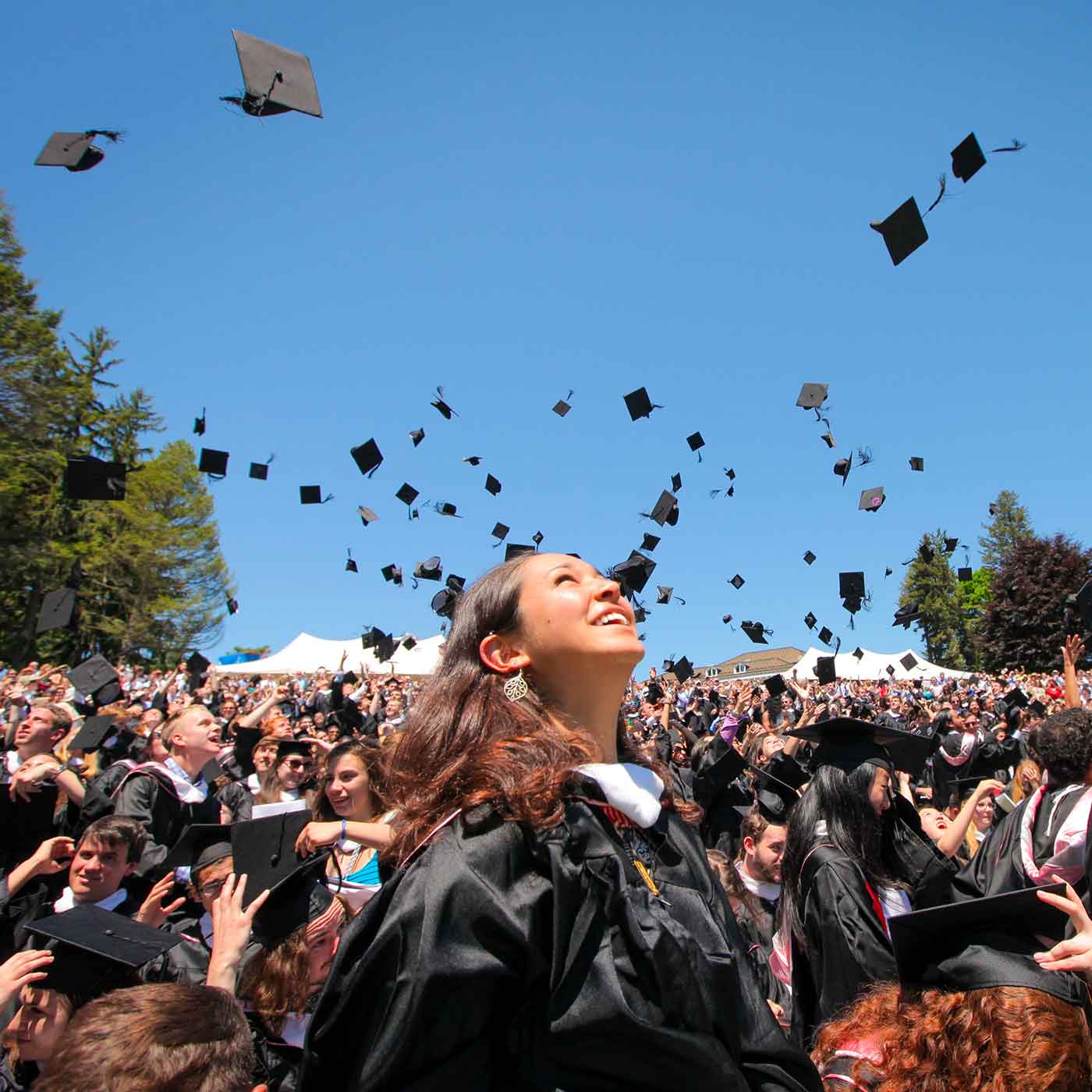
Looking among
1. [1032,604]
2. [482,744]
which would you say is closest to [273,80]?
[482,744]

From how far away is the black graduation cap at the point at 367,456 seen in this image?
11.5 metres

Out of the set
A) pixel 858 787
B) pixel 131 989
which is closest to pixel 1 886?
pixel 131 989

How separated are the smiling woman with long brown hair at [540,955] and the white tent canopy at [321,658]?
24.3 metres

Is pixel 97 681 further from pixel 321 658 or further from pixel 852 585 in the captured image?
pixel 321 658

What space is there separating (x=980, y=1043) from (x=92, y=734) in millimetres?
7174

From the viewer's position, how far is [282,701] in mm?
13234

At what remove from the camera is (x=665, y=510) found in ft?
42.5

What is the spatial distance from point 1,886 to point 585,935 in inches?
146

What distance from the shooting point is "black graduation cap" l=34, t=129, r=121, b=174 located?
7305mm

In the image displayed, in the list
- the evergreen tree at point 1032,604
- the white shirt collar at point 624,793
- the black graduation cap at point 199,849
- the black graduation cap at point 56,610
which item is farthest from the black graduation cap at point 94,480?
the evergreen tree at point 1032,604

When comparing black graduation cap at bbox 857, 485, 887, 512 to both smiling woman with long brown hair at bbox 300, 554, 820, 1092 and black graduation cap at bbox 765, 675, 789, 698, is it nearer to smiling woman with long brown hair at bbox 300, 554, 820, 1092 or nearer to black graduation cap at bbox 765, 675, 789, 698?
black graduation cap at bbox 765, 675, 789, 698

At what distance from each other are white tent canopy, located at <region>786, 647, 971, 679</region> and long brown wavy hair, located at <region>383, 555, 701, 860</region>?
27.2 m

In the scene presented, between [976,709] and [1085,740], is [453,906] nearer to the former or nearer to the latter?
[1085,740]

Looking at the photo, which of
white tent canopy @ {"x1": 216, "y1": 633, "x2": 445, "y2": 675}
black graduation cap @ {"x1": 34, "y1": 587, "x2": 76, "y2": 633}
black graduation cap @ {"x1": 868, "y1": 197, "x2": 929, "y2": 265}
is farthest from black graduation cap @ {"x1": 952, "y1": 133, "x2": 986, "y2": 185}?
white tent canopy @ {"x1": 216, "y1": 633, "x2": 445, "y2": 675}
